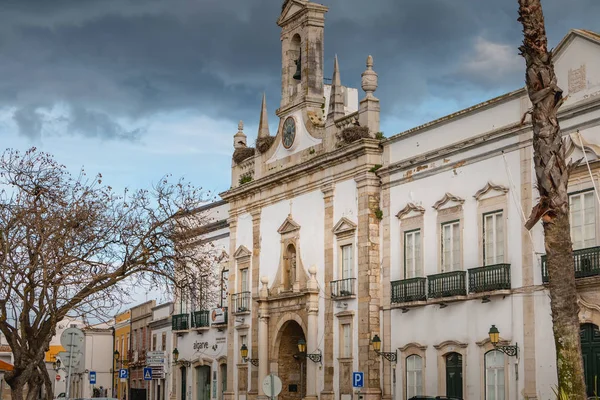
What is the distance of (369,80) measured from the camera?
110ft

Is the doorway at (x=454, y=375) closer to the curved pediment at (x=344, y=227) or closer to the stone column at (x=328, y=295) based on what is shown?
the stone column at (x=328, y=295)

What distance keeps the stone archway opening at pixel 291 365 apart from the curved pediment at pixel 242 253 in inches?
155

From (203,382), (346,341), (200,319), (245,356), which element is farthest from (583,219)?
(203,382)

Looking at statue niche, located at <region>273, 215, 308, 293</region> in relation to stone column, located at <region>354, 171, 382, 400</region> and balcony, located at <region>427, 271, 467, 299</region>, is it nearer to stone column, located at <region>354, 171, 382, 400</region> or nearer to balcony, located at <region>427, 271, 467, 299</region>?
stone column, located at <region>354, 171, 382, 400</region>

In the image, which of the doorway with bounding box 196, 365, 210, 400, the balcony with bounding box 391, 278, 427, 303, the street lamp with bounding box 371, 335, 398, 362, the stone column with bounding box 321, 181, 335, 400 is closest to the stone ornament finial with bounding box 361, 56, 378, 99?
the stone column with bounding box 321, 181, 335, 400

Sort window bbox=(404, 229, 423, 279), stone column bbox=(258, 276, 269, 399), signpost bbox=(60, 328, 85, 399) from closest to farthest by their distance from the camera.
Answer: signpost bbox=(60, 328, 85, 399) → window bbox=(404, 229, 423, 279) → stone column bbox=(258, 276, 269, 399)

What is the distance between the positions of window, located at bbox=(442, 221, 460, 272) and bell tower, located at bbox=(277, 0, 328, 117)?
9.10 meters

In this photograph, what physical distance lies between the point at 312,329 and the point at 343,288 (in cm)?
206

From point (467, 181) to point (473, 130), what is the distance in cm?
A: 135

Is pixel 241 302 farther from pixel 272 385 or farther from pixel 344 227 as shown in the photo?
pixel 272 385

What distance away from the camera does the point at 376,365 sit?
105 ft

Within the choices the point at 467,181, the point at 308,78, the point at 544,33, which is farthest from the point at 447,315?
the point at 544,33

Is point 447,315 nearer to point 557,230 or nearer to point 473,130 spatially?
point 473,130

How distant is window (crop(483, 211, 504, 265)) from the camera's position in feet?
91.4
